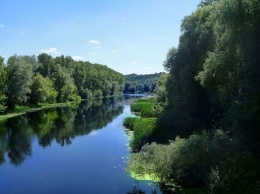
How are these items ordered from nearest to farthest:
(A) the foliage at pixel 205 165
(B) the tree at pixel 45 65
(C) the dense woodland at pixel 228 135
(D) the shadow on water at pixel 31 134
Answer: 1. (A) the foliage at pixel 205 165
2. (C) the dense woodland at pixel 228 135
3. (D) the shadow on water at pixel 31 134
4. (B) the tree at pixel 45 65

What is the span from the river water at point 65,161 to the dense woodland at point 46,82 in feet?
85.1

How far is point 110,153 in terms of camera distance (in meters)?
34.8

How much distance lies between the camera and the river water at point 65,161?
78.1ft

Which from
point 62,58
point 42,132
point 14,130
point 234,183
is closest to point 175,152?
point 234,183

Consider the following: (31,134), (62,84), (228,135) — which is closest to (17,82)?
(31,134)

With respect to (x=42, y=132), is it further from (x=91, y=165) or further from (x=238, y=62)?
(x=238, y=62)

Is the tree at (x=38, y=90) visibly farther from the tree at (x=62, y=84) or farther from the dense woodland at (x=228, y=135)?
the dense woodland at (x=228, y=135)

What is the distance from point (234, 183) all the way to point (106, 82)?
158250mm

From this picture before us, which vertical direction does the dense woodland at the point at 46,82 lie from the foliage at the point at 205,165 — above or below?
above

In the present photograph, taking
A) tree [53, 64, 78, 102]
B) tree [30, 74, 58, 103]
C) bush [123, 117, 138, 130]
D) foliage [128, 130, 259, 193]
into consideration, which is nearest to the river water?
bush [123, 117, 138, 130]

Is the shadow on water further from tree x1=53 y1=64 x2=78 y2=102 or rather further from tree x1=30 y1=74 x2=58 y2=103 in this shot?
tree x1=53 y1=64 x2=78 y2=102

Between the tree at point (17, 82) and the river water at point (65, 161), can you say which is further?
the tree at point (17, 82)

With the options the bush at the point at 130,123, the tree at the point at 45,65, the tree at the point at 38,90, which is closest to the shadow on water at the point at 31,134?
the bush at the point at 130,123

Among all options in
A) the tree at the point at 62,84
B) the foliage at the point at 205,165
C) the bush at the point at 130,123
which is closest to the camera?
the foliage at the point at 205,165
